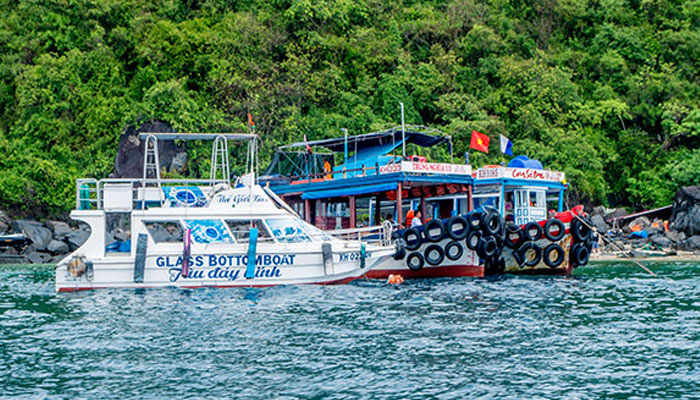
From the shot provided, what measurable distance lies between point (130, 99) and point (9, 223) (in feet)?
29.8

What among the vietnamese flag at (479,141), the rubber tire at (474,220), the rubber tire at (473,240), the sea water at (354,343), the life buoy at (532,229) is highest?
the vietnamese flag at (479,141)

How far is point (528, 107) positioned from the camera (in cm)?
4044

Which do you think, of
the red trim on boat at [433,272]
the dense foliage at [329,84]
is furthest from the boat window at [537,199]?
the dense foliage at [329,84]

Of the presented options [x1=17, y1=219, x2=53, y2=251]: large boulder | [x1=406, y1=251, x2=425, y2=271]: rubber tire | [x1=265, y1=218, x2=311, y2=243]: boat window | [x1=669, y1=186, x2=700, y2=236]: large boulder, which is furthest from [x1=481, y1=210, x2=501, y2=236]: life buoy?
[x1=17, y1=219, x2=53, y2=251]: large boulder

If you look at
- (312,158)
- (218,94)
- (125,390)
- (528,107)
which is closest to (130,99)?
(218,94)

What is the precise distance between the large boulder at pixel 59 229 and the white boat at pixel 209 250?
17.5 meters

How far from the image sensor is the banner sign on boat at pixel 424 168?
22.2m

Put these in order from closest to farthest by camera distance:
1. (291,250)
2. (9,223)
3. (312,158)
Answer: (291,250)
(312,158)
(9,223)

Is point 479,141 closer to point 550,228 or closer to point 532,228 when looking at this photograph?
point 532,228

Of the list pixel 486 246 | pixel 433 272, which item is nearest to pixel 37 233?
pixel 433 272

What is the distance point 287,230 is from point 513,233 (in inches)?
257

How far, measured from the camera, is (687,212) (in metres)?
36.4

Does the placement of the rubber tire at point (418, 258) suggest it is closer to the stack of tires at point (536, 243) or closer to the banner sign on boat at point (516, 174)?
the stack of tires at point (536, 243)

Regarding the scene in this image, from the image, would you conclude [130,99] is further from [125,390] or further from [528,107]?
[125,390]
